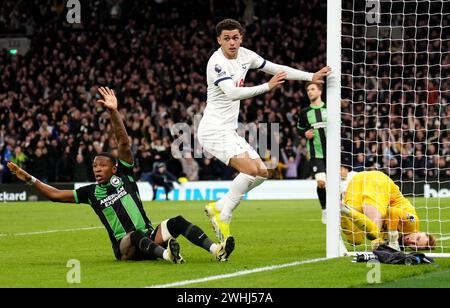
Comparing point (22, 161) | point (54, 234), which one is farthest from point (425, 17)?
point (54, 234)

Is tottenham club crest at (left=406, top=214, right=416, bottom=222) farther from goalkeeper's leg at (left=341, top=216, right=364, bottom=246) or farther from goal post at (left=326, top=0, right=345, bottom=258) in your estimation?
goal post at (left=326, top=0, right=345, bottom=258)

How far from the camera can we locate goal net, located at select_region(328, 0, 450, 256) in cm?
1673

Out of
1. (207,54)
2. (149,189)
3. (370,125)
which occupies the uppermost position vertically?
(207,54)

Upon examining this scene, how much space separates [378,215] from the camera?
11.2 meters

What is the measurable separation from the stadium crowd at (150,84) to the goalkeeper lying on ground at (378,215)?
1141 centimetres

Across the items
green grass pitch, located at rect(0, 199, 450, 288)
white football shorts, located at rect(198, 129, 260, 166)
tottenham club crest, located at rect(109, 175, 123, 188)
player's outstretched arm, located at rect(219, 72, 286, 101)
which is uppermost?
player's outstretched arm, located at rect(219, 72, 286, 101)

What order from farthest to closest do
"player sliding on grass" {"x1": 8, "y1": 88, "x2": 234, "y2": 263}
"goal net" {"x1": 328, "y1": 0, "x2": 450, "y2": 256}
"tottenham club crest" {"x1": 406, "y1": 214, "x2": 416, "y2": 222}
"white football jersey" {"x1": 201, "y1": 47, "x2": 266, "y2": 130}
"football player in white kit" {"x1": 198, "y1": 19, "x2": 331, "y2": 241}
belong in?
"goal net" {"x1": 328, "y1": 0, "x2": 450, "y2": 256} → "tottenham club crest" {"x1": 406, "y1": 214, "x2": 416, "y2": 222} → "white football jersey" {"x1": 201, "y1": 47, "x2": 266, "y2": 130} → "football player in white kit" {"x1": 198, "y1": 19, "x2": 331, "y2": 241} → "player sliding on grass" {"x1": 8, "y1": 88, "x2": 234, "y2": 263}

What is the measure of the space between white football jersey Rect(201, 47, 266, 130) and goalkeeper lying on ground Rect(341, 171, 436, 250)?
1669 mm

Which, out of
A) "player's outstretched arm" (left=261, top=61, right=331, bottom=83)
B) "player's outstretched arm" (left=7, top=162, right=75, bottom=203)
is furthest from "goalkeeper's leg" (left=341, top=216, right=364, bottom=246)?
"player's outstretched arm" (left=7, top=162, right=75, bottom=203)

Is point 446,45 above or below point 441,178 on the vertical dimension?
above

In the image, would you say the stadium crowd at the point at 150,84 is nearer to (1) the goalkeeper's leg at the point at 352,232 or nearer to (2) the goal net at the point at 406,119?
(2) the goal net at the point at 406,119

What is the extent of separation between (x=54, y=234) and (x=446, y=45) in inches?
780
